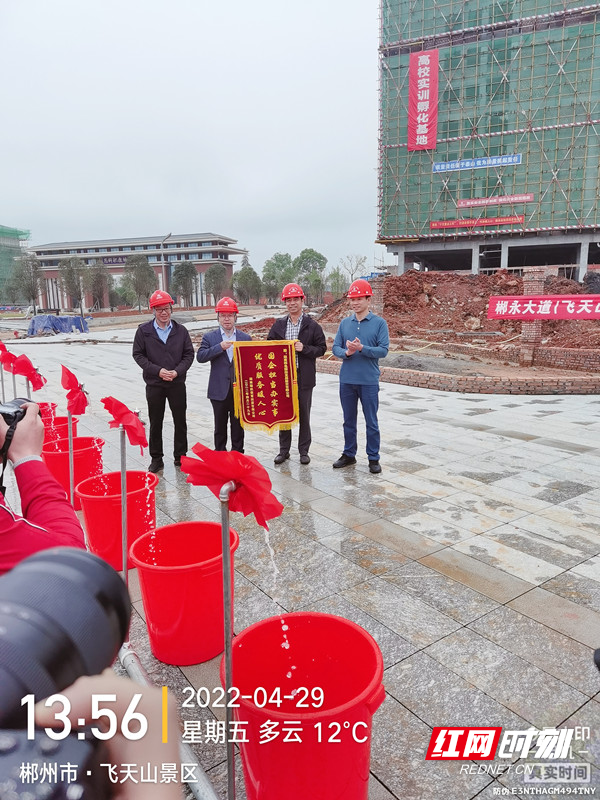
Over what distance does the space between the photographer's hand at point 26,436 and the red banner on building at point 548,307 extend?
33.6 ft

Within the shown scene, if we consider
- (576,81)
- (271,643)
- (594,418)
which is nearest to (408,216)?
(576,81)

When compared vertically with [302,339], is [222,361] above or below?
below

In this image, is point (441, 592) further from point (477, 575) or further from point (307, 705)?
point (307, 705)

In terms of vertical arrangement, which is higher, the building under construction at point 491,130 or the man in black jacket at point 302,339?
the building under construction at point 491,130

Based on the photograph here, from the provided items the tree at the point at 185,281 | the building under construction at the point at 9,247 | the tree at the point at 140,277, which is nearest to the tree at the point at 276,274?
the tree at the point at 185,281

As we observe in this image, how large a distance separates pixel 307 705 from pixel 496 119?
1763 inches

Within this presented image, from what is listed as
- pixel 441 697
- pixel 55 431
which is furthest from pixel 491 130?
pixel 441 697

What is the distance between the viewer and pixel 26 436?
4.85 ft

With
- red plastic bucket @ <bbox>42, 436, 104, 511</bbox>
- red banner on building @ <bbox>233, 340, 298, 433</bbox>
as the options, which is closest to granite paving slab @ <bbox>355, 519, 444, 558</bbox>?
red banner on building @ <bbox>233, 340, 298, 433</bbox>

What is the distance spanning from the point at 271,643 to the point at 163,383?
3.61 meters

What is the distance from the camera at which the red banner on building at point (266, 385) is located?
5.04m

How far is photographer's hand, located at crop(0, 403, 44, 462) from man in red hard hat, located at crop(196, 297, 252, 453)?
355 centimetres

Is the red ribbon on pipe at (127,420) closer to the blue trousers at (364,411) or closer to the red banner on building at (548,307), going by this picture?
the blue trousers at (364,411)

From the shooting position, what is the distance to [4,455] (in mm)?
1461
